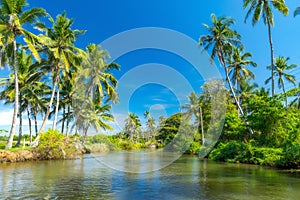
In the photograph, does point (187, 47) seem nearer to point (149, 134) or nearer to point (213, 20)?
point (213, 20)

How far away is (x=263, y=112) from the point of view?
775 inches

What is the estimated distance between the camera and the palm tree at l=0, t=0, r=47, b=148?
1952cm

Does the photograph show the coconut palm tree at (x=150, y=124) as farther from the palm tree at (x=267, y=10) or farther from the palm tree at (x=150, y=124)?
the palm tree at (x=267, y=10)

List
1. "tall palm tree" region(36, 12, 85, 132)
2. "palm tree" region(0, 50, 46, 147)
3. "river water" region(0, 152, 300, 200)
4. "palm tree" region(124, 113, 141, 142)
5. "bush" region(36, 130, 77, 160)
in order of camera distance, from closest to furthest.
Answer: "river water" region(0, 152, 300, 200) < "bush" region(36, 130, 77, 160) < "tall palm tree" region(36, 12, 85, 132) < "palm tree" region(0, 50, 46, 147) < "palm tree" region(124, 113, 141, 142)

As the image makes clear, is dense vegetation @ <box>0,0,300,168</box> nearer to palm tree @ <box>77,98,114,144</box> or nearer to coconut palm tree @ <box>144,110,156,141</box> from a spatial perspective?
palm tree @ <box>77,98,114,144</box>

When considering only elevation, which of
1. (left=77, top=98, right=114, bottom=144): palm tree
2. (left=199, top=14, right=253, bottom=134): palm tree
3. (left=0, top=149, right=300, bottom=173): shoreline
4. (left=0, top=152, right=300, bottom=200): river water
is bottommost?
(left=0, top=152, right=300, bottom=200): river water

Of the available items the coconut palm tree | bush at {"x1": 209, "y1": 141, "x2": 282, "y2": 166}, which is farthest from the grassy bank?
the coconut palm tree

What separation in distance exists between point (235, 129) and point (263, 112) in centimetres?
674

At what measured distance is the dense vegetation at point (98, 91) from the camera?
64.2 feet

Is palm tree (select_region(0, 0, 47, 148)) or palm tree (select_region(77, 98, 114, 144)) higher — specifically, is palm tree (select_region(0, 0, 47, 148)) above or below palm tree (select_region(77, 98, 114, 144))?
above

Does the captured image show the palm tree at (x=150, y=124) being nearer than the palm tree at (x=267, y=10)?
No

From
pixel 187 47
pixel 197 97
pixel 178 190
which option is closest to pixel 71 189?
pixel 178 190

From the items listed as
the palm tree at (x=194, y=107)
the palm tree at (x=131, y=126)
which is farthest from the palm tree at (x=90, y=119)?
the palm tree at (x=131, y=126)

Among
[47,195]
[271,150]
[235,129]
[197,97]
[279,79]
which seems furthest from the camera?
[197,97]
